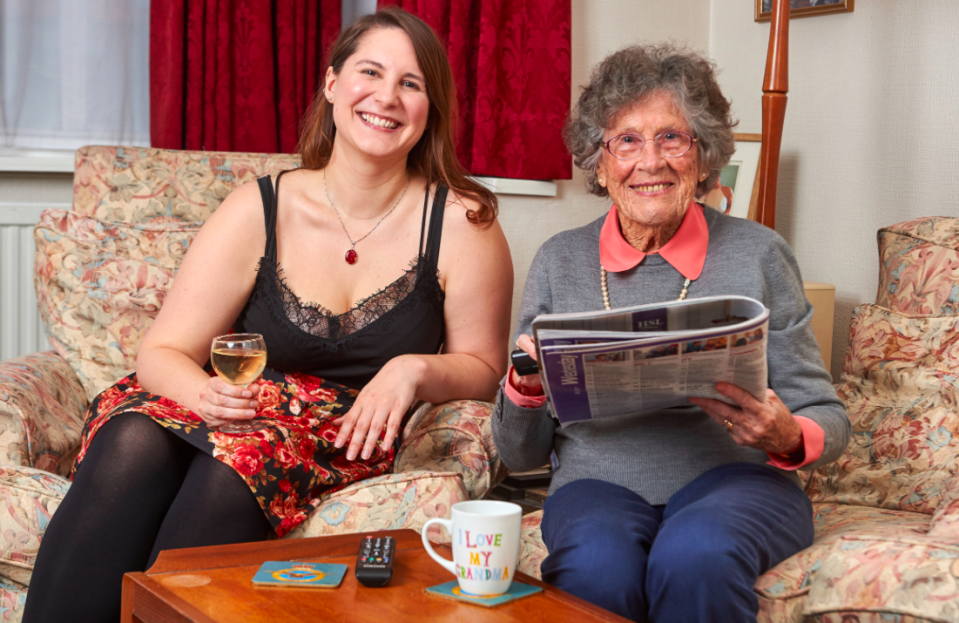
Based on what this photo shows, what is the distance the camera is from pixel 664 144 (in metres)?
1.32

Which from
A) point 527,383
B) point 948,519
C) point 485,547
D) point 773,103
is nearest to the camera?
point 485,547

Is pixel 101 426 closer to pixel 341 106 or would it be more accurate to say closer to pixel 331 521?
pixel 331 521

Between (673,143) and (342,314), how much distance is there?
0.69 meters

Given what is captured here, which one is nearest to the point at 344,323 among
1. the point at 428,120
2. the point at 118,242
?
the point at 428,120

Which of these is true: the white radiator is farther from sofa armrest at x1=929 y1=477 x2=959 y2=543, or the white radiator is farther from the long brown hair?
sofa armrest at x1=929 y1=477 x2=959 y2=543

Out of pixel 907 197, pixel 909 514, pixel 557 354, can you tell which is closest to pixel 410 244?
pixel 557 354

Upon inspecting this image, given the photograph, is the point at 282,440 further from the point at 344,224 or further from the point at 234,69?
the point at 234,69

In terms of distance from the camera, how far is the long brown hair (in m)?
1.69

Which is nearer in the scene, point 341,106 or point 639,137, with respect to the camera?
point 639,137

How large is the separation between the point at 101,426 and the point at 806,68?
6.83 ft

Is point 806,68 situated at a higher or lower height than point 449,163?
higher

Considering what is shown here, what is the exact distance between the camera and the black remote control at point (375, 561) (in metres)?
0.93

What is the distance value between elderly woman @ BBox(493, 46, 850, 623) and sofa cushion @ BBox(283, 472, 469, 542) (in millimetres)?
126

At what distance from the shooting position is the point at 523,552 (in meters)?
1.30
